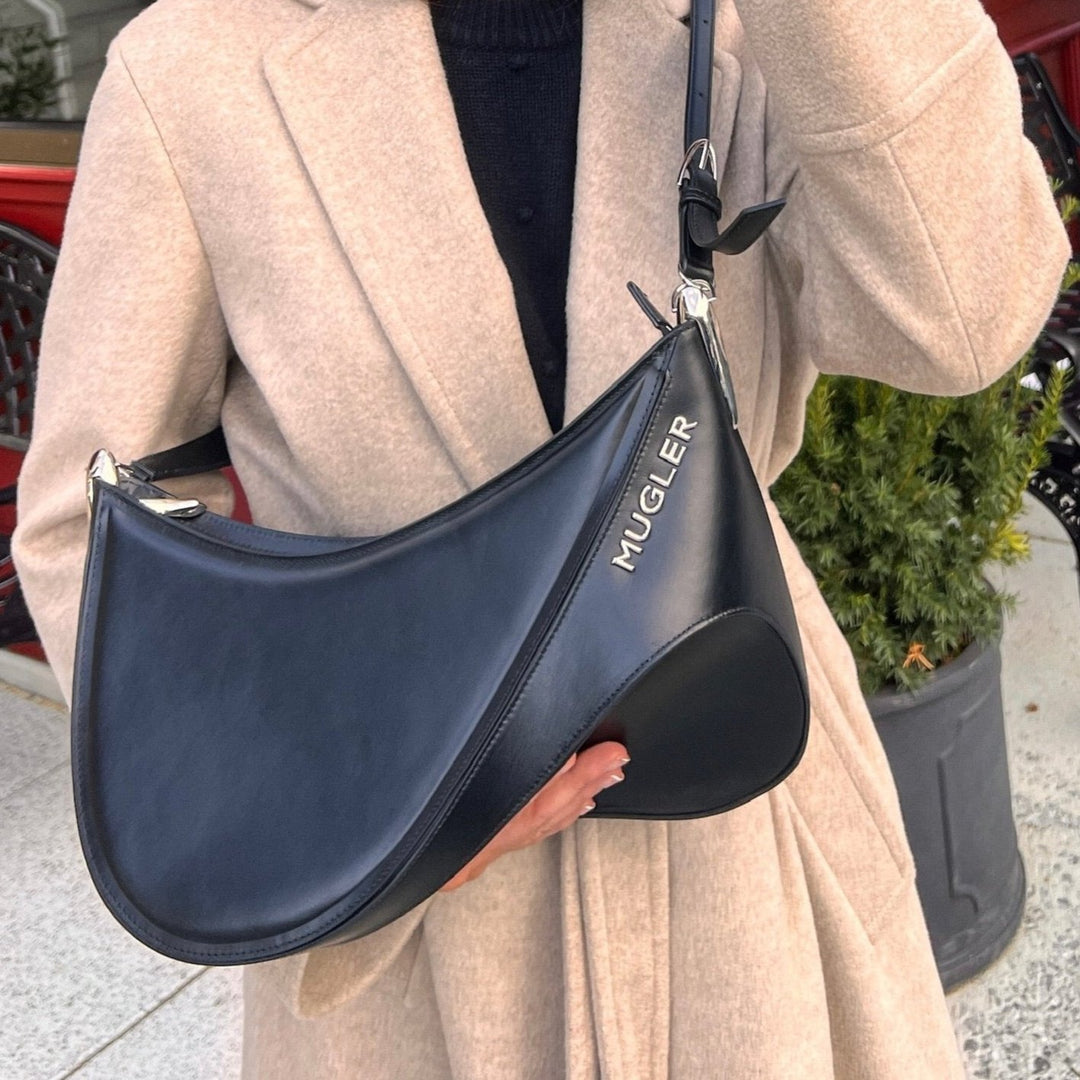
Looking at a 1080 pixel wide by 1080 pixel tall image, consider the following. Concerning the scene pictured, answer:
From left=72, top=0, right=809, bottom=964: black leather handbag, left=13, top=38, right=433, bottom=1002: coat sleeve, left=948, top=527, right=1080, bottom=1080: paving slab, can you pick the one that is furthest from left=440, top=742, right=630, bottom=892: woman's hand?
left=948, top=527, right=1080, bottom=1080: paving slab

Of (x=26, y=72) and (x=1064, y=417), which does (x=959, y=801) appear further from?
(x=26, y=72)

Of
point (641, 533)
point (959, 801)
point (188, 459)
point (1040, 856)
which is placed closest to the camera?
point (641, 533)

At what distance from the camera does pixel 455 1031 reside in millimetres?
1096

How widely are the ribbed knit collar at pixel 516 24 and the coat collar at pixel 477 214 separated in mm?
27

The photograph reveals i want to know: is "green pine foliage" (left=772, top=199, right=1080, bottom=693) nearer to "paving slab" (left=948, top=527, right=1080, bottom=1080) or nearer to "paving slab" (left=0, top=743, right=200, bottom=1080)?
"paving slab" (left=948, top=527, right=1080, bottom=1080)

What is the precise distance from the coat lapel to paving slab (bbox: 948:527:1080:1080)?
175cm

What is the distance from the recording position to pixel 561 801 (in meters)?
0.89

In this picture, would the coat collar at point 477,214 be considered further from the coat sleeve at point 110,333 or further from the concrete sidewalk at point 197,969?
the concrete sidewalk at point 197,969

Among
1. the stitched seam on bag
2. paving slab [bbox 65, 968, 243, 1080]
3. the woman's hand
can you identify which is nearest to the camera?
the stitched seam on bag

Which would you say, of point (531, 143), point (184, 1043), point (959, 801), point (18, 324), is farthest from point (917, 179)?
point (18, 324)

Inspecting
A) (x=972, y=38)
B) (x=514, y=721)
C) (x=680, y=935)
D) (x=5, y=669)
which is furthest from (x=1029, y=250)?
(x=5, y=669)

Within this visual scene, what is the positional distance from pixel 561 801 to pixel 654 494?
26cm

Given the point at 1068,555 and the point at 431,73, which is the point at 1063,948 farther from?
the point at 431,73

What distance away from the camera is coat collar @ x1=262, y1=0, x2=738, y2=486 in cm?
99
